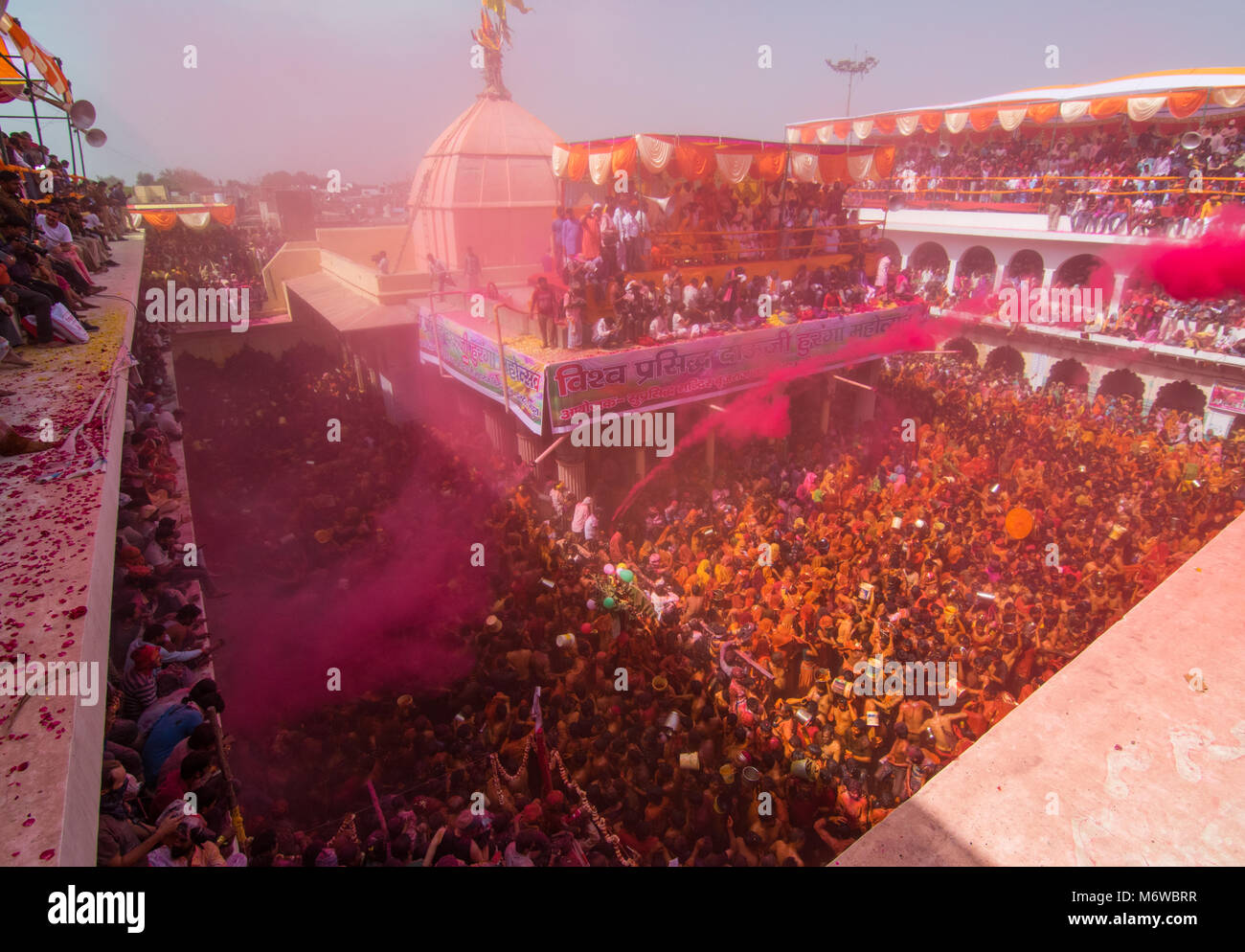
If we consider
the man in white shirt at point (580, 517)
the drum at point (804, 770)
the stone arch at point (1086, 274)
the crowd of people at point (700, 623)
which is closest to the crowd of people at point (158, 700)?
the crowd of people at point (700, 623)

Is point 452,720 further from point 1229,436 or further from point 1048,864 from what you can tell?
point 1229,436

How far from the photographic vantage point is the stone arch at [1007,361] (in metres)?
23.6

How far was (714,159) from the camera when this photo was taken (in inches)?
565

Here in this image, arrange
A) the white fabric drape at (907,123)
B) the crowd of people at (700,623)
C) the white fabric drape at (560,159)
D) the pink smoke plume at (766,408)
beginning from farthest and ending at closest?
the white fabric drape at (907,123), the white fabric drape at (560,159), the pink smoke plume at (766,408), the crowd of people at (700,623)

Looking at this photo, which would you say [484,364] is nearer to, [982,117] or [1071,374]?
[1071,374]

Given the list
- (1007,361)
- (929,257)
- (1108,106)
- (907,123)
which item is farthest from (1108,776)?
(907,123)

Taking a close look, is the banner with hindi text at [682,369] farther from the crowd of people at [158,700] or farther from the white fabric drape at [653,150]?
the crowd of people at [158,700]

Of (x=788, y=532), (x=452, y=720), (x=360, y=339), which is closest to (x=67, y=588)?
(x=452, y=720)

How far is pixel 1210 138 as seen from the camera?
20.8 meters

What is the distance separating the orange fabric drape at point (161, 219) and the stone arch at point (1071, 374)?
3741 centimetres

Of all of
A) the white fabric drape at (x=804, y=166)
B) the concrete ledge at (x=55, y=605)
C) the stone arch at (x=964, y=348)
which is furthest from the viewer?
the stone arch at (x=964, y=348)

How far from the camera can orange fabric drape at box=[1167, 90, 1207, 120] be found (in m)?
18.9

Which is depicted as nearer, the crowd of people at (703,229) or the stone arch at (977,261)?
the crowd of people at (703,229)

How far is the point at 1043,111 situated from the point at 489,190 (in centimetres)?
1872
